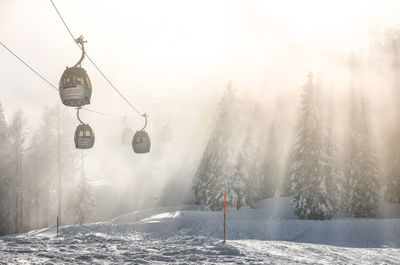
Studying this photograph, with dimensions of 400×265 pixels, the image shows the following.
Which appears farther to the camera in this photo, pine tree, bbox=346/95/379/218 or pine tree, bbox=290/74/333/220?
pine tree, bbox=346/95/379/218

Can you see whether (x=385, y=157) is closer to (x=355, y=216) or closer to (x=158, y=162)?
(x=355, y=216)

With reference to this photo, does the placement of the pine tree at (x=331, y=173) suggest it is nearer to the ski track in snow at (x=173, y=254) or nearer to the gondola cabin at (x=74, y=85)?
the ski track in snow at (x=173, y=254)

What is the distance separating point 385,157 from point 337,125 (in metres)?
6.84

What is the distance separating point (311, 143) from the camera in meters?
37.2

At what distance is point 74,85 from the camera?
1098 centimetres

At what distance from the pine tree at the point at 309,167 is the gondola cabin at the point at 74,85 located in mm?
29406

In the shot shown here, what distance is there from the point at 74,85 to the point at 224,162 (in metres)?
30.7

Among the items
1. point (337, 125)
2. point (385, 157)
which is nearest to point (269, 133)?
point (337, 125)

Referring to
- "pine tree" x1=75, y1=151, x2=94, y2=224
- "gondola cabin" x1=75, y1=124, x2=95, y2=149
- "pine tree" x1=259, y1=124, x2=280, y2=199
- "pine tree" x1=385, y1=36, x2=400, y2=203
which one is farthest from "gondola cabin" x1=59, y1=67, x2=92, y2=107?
"pine tree" x1=259, y1=124, x2=280, y2=199

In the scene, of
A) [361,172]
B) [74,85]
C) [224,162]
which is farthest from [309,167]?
[74,85]

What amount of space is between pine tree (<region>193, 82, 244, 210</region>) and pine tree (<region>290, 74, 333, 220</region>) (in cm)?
653

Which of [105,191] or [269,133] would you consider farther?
[105,191]

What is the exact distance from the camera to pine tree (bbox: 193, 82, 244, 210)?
131 ft

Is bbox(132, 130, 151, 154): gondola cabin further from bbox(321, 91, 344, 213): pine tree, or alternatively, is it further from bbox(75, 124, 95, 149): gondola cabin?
bbox(321, 91, 344, 213): pine tree
